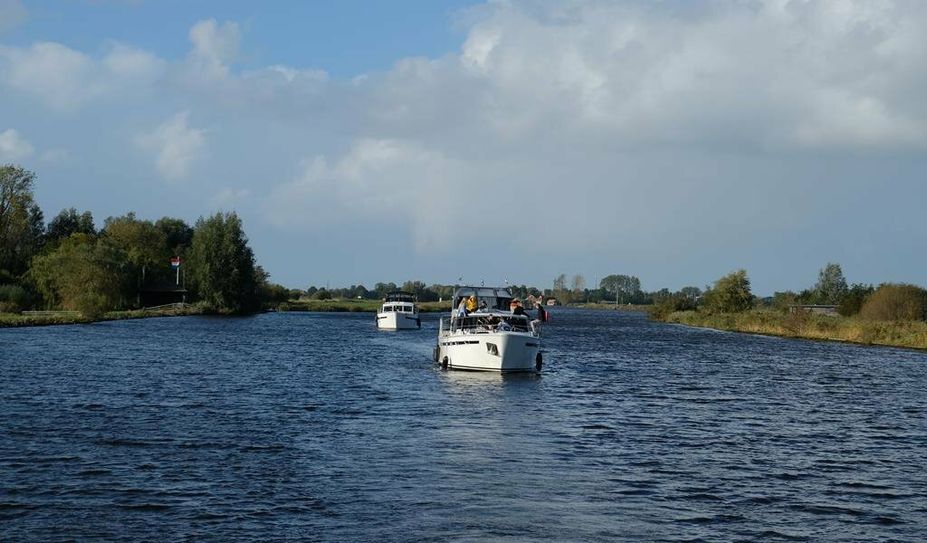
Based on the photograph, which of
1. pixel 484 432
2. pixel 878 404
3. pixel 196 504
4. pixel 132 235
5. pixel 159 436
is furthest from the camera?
pixel 132 235

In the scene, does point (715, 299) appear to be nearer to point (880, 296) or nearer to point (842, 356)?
point (880, 296)

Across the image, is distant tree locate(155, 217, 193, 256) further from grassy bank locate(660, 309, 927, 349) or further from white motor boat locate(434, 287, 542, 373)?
white motor boat locate(434, 287, 542, 373)

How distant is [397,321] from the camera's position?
107438 millimetres

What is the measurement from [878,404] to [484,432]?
21.5 meters

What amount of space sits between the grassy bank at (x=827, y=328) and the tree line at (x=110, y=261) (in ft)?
241

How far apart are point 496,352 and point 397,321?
6130 cm

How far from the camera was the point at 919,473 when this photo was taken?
24.8 meters

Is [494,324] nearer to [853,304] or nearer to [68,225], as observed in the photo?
[853,304]

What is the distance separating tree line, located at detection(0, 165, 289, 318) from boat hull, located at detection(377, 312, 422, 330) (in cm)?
3128

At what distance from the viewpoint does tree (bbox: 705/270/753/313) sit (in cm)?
14450

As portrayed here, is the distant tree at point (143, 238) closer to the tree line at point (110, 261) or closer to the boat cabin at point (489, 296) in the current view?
the tree line at point (110, 261)

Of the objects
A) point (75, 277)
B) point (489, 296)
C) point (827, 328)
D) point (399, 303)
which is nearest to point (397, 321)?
point (399, 303)

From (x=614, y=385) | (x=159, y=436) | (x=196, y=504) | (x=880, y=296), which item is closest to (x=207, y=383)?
(x=159, y=436)

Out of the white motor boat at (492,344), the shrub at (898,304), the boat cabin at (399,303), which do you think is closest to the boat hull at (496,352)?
the white motor boat at (492,344)
